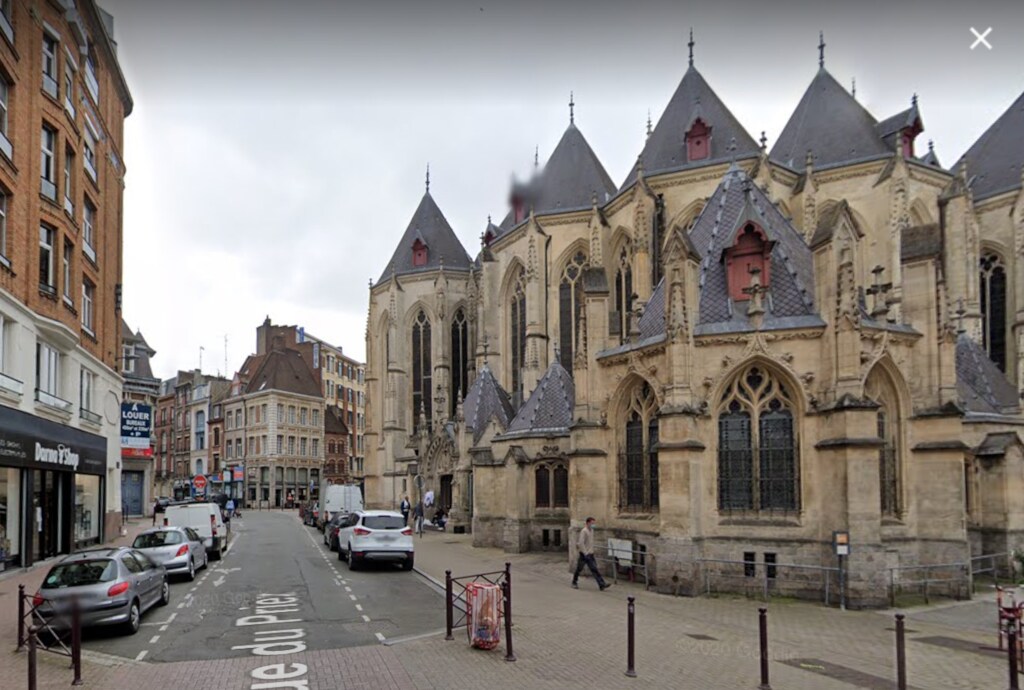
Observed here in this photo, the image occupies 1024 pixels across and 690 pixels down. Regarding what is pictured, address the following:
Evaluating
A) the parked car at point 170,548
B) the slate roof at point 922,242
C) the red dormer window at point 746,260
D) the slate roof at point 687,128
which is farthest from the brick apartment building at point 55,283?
the slate roof at point 687,128

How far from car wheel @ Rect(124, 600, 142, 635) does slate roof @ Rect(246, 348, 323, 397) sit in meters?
61.3

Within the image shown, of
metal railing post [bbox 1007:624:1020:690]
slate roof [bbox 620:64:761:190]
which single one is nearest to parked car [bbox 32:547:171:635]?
metal railing post [bbox 1007:624:1020:690]

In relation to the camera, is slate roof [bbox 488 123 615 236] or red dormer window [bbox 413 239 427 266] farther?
red dormer window [bbox 413 239 427 266]

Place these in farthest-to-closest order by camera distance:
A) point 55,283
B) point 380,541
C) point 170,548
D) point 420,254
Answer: point 420,254 < point 55,283 < point 380,541 < point 170,548

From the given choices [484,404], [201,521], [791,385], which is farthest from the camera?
[484,404]

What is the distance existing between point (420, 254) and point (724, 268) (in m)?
36.2

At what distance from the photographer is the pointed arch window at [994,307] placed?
33062mm

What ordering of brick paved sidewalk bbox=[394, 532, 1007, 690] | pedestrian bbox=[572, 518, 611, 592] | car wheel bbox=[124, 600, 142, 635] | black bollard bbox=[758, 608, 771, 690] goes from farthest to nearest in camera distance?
pedestrian bbox=[572, 518, 611, 592], car wheel bbox=[124, 600, 142, 635], brick paved sidewalk bbox=[394, 532, 1007, 690], black bollard bbox=[758, 608, 771, 690]

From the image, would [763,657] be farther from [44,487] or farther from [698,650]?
[44,487]

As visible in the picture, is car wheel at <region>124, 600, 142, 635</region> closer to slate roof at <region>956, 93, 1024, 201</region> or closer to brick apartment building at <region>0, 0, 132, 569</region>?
brick apartment building at <region>0, 0, 132, 569</region>

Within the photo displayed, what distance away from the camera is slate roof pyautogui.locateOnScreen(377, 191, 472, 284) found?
5212 centimetres

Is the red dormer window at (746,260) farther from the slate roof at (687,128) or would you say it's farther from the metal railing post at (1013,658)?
the slate roof at (687,128)

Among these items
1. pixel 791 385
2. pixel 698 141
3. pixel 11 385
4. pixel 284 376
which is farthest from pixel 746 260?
pixel 284 376

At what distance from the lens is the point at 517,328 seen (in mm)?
41438
